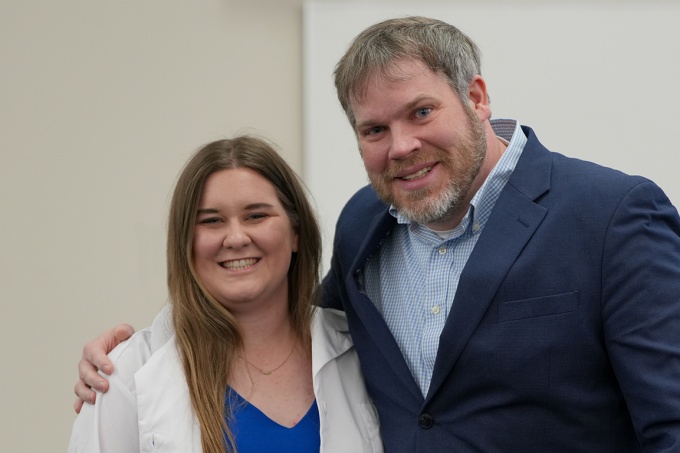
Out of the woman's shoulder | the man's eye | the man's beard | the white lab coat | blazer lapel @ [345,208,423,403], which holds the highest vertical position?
the man's eye

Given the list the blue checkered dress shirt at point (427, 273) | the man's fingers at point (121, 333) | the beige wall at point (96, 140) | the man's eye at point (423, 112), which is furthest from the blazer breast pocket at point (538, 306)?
the beige wall at point (96, 140)

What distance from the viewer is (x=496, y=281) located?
5.41 ft

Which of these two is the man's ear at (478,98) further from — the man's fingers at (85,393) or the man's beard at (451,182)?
the man's fingers at (85,393)

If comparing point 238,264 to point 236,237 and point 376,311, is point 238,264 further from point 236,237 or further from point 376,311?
point 376,311

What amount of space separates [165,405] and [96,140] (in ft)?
5.12

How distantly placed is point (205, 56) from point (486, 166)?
1.59 m

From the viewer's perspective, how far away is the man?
155 cm

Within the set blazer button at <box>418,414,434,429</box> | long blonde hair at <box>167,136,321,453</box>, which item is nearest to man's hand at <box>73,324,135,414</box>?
long blonde hair at <box>167,136,321,453</box>

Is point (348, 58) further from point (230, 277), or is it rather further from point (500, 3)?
point (500, 3)

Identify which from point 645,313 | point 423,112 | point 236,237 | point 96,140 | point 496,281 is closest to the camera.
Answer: point 645,313

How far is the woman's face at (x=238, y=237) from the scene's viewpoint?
6.19 ft

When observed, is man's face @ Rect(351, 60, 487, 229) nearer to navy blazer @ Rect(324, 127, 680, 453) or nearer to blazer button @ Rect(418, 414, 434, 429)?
navy blazer @ Rect(324, 127, 680, 453)

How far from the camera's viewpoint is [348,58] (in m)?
1.81

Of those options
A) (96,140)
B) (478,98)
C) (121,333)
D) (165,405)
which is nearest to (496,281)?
(478,98)
